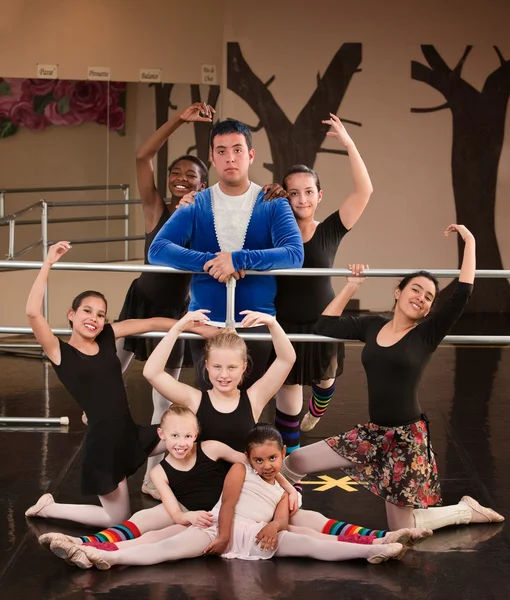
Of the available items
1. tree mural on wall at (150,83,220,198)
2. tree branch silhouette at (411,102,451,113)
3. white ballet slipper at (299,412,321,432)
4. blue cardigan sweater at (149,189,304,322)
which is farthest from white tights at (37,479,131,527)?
tree branch silhouette at (411,102,451,113)

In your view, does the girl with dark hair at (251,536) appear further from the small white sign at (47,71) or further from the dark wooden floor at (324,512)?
the small white sign at (47,71)

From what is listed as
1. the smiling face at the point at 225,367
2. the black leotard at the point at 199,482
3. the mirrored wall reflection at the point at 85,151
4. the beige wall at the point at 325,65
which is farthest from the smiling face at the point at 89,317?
the beige wall at the point at 325,65

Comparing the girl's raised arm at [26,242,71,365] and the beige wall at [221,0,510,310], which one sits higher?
the beige wall at [221,0,510,310]

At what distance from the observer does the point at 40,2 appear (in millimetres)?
8258

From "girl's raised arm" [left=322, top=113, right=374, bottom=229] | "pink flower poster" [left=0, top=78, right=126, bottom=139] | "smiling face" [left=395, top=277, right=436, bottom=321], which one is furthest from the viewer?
"pink flower poster" [left=0, top=78, right=126, bottom=139]

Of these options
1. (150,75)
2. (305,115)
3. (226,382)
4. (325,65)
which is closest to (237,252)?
(226,382)

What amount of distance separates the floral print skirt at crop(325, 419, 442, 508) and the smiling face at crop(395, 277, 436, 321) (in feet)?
1.30

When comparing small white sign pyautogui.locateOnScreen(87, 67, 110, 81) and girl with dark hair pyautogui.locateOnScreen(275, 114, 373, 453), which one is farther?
small white sign pyautogui.locateOnScreen(87, 67, 110, 81)

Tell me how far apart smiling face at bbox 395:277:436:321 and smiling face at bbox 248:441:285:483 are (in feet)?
2.29

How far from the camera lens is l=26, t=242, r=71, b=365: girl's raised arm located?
3.35m

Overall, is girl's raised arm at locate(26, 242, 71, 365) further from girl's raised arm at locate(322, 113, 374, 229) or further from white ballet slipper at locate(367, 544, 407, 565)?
white ballet slipper at locate(367, 544, 407, 565)

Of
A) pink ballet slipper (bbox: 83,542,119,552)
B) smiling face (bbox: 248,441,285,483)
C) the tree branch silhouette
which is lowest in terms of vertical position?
pink ballet slipper (bbox: 83,542,119,552)

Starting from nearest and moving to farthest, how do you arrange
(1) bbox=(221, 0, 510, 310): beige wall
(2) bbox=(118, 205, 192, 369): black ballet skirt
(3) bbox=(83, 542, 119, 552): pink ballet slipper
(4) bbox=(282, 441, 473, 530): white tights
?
(3) bbox=(83, 542, 119, 552): pink ballet slipper
(4) bbox=(282, 441, 473, 530): white tights
(2) bbox=(118, 205, 192, 369): black ballet skirt
(1) bbox=(221, 0, 510, 310): beige wall

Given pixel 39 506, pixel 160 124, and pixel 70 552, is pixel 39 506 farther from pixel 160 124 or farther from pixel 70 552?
pixel 160 124
